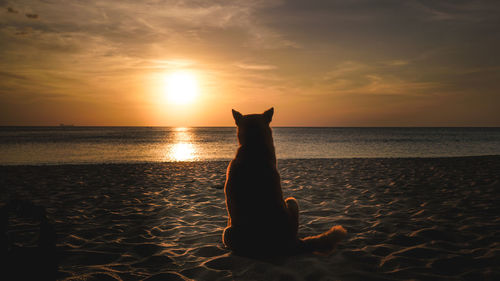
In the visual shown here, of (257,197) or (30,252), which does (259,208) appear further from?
(30,252)

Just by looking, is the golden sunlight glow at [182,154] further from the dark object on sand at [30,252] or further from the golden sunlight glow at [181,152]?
the dark object on sand at [30,252]

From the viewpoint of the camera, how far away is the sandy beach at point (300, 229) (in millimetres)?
3312

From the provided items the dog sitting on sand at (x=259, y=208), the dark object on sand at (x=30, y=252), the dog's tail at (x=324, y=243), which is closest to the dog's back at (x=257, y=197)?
the dog sitting on sand at (x=259, y=208)

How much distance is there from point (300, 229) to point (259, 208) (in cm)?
182

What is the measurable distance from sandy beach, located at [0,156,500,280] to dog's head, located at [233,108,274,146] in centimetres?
159

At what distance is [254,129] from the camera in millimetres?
3736

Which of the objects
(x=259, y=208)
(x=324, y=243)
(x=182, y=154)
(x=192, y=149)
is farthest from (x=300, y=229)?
(x=192, y=149)

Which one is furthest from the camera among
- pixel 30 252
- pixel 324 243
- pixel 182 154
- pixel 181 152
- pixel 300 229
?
pixel 181 152

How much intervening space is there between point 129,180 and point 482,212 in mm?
10591

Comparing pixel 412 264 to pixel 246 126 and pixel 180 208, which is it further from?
pixel 180 208

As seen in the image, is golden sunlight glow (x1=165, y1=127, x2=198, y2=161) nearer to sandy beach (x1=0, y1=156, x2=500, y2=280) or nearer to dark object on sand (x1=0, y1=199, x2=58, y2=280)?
sandy beach (x1=0, y1=156, x2=500, y2=280)

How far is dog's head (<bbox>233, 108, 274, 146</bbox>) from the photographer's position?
3.71m

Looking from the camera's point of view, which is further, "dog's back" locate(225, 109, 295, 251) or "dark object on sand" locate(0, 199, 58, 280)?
"dog's back" locate(225, 109, 295, 251)

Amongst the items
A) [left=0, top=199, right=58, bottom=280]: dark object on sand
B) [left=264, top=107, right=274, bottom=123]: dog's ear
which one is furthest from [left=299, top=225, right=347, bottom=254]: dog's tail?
[left=0, top=199, right=58, bottom=280]: dark object on sand
